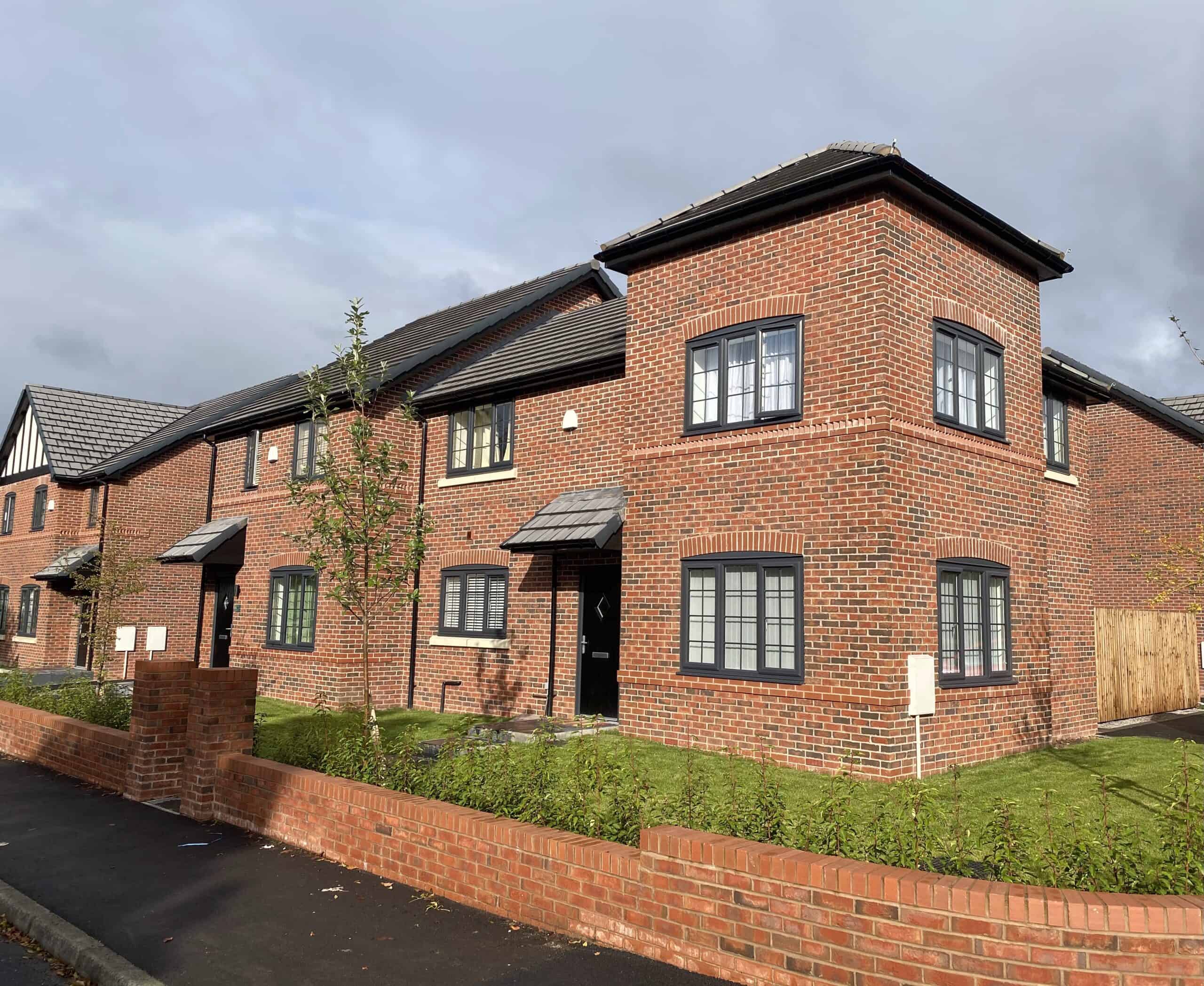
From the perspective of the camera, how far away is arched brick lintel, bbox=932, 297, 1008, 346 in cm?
1142

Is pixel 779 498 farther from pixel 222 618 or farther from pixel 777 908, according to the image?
pixel 222 618

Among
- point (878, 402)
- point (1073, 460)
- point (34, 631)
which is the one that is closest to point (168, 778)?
point (878, 402)

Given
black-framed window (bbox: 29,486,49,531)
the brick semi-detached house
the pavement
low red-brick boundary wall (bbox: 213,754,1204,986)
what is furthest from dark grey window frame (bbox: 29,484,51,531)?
low red-brick boundary wall (bbox: 213,754,1204,986)

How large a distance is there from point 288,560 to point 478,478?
463 centimetres

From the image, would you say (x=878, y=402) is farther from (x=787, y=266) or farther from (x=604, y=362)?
(x=604, y=362)

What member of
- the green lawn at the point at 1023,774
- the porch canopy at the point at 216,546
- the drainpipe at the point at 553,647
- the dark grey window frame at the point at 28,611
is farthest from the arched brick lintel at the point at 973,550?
the dark grey window frame at the point at 28,611

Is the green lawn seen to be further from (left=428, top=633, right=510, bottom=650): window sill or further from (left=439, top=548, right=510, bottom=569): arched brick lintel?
(left=439, top=548, right=510, bottom=569): arched brick lintel

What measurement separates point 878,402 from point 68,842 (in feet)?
29.3

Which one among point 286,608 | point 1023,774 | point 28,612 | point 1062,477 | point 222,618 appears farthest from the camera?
point 28,612

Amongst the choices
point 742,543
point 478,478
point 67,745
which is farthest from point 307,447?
point 742,543

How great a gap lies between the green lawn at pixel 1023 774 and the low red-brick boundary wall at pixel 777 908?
59.2 inches

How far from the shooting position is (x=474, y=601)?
54.2ft

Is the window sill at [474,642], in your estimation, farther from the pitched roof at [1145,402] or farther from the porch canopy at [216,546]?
the pitched roof at [1145,402]

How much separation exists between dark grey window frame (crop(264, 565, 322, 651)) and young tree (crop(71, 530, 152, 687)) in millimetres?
4159
